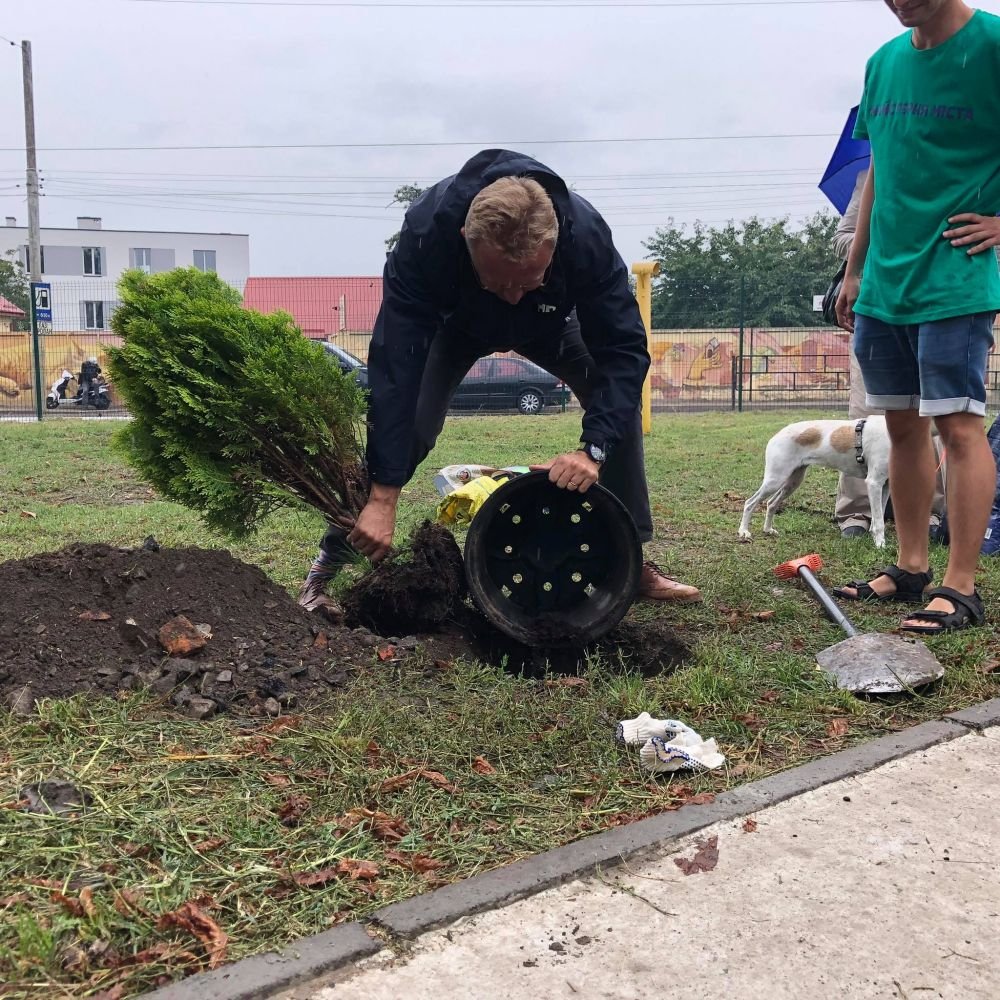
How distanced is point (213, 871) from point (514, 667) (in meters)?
1.92

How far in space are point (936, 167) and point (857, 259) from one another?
0.77 meters

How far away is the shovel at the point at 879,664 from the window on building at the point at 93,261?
80.6 meters

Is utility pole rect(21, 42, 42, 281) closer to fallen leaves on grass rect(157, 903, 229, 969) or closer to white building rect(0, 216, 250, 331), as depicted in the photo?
fallen leaves on grass rect(157, 903, 229, 969)

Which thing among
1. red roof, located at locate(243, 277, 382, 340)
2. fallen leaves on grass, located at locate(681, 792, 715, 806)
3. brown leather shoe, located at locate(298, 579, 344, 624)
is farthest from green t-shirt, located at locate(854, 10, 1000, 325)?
red roof, located at locate(243, 277, 382, 340)

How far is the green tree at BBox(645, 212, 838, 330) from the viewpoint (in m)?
25.0

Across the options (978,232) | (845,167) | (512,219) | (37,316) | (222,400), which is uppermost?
(845,167)

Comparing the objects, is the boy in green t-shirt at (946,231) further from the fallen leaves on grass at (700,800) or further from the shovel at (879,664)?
the fallen leaves on grass at (700,800)

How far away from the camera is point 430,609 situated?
4.04 meters

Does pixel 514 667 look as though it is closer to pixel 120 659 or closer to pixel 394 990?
pixel 120 659

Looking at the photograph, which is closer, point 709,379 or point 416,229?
point 416,229

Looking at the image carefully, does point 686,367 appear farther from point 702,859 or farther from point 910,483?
point 702,859

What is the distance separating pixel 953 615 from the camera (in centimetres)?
413

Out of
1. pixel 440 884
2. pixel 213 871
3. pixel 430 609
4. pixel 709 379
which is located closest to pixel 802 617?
pixel 430 609

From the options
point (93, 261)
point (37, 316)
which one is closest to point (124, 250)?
point (93, 261)
